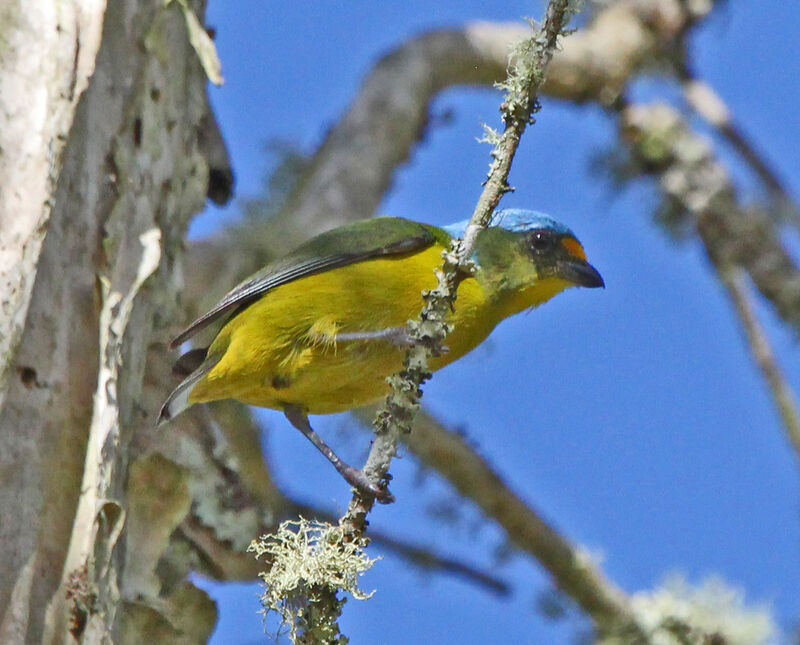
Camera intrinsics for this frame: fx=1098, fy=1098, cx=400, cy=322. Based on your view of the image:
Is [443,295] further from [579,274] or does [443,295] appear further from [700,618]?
[700,618]

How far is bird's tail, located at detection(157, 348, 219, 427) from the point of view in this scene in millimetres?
3590

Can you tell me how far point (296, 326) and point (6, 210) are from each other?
4.11 ft

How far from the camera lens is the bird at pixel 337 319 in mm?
3857

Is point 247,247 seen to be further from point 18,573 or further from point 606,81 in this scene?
point 18,573

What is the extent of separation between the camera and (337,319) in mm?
3891

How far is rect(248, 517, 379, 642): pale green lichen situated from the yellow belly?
1.21m

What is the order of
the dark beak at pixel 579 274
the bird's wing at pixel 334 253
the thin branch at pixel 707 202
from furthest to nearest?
the thin branch at pixel 707 202 → the dark beak at pixel 579 274 → the bird's wing at pixel 334 253

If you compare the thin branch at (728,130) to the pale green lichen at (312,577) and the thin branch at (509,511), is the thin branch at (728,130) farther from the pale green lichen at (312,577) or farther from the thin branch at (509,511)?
the pale green lichen at (312,577)

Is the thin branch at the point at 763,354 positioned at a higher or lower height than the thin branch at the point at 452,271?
higher

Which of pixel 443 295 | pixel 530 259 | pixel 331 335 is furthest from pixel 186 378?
pixel 530 259

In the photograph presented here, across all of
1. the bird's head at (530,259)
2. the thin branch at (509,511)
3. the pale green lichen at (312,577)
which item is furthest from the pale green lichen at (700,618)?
the pale green lichen at (312,577)

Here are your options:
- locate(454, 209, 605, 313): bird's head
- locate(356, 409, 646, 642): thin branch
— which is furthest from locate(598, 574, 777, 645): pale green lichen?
locate(454, 209, 605, 313): bird's head

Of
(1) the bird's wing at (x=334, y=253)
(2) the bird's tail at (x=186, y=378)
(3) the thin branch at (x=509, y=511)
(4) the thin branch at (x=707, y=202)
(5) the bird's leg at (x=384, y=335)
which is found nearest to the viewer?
(2) the bird's tail at (x=186, y=378)

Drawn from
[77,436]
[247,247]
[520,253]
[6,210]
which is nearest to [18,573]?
[77,436]
